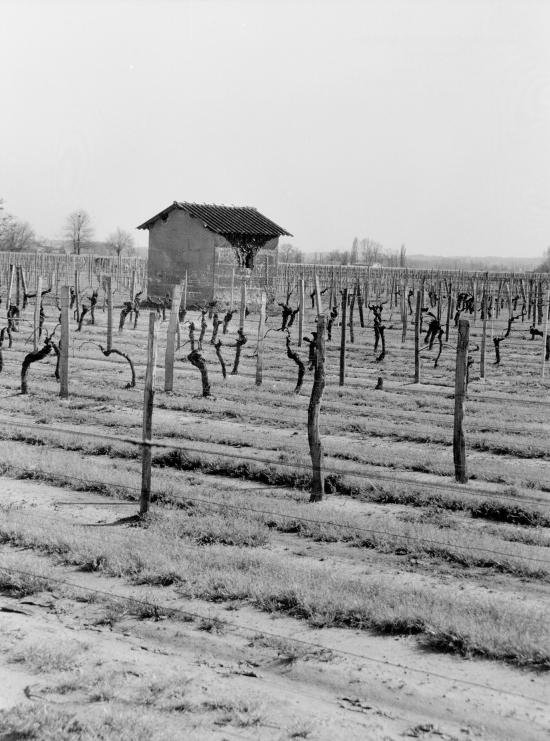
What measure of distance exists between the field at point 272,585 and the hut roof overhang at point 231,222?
24069mm

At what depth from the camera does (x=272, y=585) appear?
816cm

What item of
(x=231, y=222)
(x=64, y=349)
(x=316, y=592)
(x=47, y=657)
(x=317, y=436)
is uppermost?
(x=231, y=222)

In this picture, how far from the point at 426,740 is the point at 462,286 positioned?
64707mm

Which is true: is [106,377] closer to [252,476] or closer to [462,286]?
[252,476]

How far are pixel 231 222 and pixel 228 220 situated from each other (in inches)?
10.0

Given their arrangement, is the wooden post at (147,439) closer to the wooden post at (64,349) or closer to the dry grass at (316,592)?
the dry grass at (316,592)

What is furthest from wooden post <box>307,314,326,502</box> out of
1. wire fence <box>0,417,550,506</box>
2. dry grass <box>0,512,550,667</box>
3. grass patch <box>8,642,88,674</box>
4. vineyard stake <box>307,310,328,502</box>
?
grass patch <box>8,642,88,674</box>

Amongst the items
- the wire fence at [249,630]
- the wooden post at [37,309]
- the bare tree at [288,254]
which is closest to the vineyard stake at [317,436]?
the wire fence at [249,630]

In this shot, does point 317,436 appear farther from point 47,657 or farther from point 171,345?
point 171,345

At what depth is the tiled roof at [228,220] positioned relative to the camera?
39938 millimetres

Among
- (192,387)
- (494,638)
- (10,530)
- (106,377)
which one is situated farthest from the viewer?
(106,377)

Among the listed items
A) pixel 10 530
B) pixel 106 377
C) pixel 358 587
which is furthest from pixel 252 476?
pixel 106 377

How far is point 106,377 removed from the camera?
876 inches

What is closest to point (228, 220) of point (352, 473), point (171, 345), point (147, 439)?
point (171, 345)
